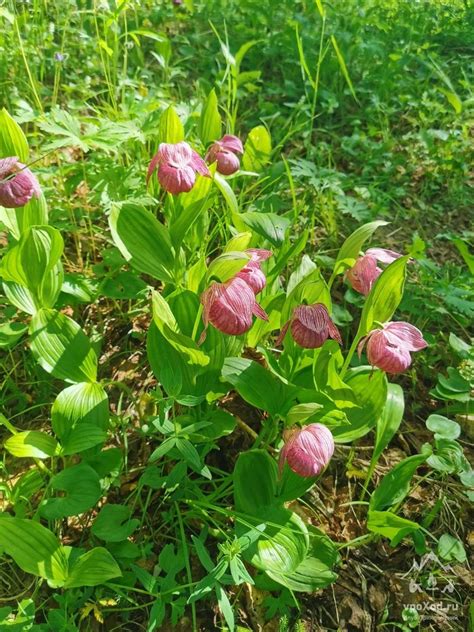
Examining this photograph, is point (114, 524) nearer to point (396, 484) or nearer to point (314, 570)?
point (314, 570)

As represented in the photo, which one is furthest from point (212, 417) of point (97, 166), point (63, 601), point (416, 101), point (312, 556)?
point (416, 101)

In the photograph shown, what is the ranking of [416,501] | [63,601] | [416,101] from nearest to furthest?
[63,601]
[416,501]
[416,101]

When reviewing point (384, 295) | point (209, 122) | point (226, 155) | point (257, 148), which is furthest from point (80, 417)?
point (257, 148)

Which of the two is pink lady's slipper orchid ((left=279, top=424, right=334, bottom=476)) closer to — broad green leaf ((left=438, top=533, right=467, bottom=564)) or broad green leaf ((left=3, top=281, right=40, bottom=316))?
broad green leaf ((left=438, top=533, right=467, bottom=564))

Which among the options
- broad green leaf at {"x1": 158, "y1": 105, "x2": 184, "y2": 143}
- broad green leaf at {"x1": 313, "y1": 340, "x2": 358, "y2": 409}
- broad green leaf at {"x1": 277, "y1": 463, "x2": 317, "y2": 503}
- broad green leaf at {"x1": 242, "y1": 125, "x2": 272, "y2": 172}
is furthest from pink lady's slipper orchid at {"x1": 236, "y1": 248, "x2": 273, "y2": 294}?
broad green leaf at {"x1": 242, "y1": 125, "x2": 272, "y2": 172}

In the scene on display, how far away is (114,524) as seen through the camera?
1.36 m

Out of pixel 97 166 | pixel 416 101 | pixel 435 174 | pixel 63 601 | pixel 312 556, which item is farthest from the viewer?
pixel 416 101

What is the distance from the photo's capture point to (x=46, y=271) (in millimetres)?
1544

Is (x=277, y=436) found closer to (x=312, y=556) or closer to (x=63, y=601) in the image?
(x=312, y=556)

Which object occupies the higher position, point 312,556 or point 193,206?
point 193,206

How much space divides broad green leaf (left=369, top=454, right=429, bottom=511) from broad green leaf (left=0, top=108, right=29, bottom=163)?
4.61 ft

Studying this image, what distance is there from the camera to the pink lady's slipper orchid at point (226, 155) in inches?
68.9

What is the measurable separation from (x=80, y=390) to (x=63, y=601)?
484 mm

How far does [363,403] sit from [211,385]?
403mm
